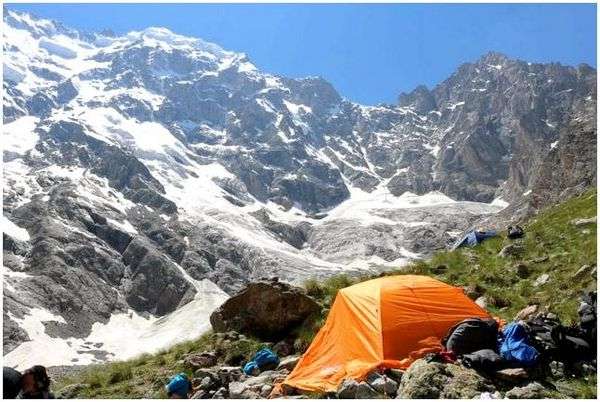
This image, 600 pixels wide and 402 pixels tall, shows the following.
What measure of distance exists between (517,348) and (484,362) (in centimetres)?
83

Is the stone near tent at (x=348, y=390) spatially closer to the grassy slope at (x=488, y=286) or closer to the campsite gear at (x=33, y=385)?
the grassy slope at (x=488, y=286)

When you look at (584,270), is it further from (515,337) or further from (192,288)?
(192,288)

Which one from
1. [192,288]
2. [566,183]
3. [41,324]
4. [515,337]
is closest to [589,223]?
[515,337]

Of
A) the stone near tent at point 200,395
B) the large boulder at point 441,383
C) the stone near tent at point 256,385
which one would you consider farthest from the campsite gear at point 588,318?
the stone near tent at point 200,395

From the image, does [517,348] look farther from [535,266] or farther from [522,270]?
[535,266]

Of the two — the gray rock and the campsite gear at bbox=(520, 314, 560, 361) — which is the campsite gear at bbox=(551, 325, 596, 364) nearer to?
the campsite gear at bbox=(520, 314, 560, 361)

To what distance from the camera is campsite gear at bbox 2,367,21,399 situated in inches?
469

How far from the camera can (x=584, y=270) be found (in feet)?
55.9

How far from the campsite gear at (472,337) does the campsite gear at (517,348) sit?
0.33 metres

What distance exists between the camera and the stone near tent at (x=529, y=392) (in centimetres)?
1068

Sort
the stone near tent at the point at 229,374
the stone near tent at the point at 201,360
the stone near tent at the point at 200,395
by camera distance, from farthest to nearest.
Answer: the stone near tent at the point at 201,360
the stone near tent at the point at 229,374
the stone near tent at the point at 200,395

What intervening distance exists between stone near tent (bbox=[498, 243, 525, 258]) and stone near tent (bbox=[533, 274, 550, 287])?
3442 mm

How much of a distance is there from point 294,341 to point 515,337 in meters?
7.42

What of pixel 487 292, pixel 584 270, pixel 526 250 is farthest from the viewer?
pixel 526 250
